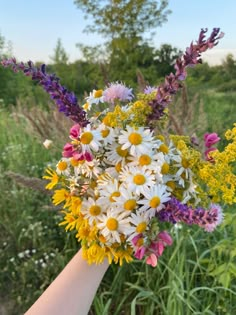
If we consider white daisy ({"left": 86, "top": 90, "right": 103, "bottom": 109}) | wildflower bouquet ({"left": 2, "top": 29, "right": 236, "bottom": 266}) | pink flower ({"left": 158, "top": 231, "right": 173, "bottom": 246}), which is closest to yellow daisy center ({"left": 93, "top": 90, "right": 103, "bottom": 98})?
white daisy ({"left": 86, "top": 90, "right": 103, "bottom": 109})

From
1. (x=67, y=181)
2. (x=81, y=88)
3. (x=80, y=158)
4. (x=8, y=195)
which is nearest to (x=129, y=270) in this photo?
(x=8, y=195)

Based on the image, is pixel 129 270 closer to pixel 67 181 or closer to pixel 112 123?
pixel 67 181

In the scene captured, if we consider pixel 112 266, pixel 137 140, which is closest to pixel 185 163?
pixel 137 140

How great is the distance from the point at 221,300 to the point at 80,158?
123 cm

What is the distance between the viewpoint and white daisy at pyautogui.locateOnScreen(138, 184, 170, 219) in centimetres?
108

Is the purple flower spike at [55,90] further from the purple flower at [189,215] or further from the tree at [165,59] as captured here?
the tree at [165,59]

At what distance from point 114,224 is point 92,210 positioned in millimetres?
68

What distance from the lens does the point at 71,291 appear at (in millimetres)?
1241

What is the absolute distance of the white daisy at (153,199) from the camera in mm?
1077

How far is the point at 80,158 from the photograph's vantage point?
Result: 1.15m

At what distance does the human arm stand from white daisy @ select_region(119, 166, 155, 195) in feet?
0.95

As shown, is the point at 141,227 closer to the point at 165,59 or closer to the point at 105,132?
the point at 105,132

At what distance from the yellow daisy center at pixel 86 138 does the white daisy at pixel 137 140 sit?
0.23 feet

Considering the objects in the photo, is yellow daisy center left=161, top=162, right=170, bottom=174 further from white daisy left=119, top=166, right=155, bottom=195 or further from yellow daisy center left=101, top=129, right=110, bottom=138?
yellow daisy center left=101, top=129, right=110, bottom=138
